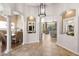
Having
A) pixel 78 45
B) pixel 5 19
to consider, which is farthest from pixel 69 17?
pixel 5 19

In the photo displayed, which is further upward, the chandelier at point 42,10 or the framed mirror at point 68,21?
the chandelier at point 42,10

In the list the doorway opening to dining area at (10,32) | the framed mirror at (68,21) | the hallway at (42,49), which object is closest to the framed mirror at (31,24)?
the doorway opening to dining area at (10,32)

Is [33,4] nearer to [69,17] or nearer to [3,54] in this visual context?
[69,17]

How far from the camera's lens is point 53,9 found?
2566mm

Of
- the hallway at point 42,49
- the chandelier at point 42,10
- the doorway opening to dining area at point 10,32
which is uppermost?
the chandelier at point 42,10

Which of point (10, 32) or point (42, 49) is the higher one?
point (10, 32)

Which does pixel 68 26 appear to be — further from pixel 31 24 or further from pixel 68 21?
pixel 31 24

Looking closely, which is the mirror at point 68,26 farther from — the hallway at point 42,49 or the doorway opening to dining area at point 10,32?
the doorway opening to dining area at point 10,32

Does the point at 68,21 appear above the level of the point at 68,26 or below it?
above

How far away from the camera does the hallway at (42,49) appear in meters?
2.62

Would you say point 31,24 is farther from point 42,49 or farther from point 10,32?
point 42,49

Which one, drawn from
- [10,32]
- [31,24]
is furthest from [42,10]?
[10,32]

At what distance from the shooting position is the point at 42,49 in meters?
2.66

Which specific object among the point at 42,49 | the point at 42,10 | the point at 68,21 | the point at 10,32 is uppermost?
the point at 42,10
